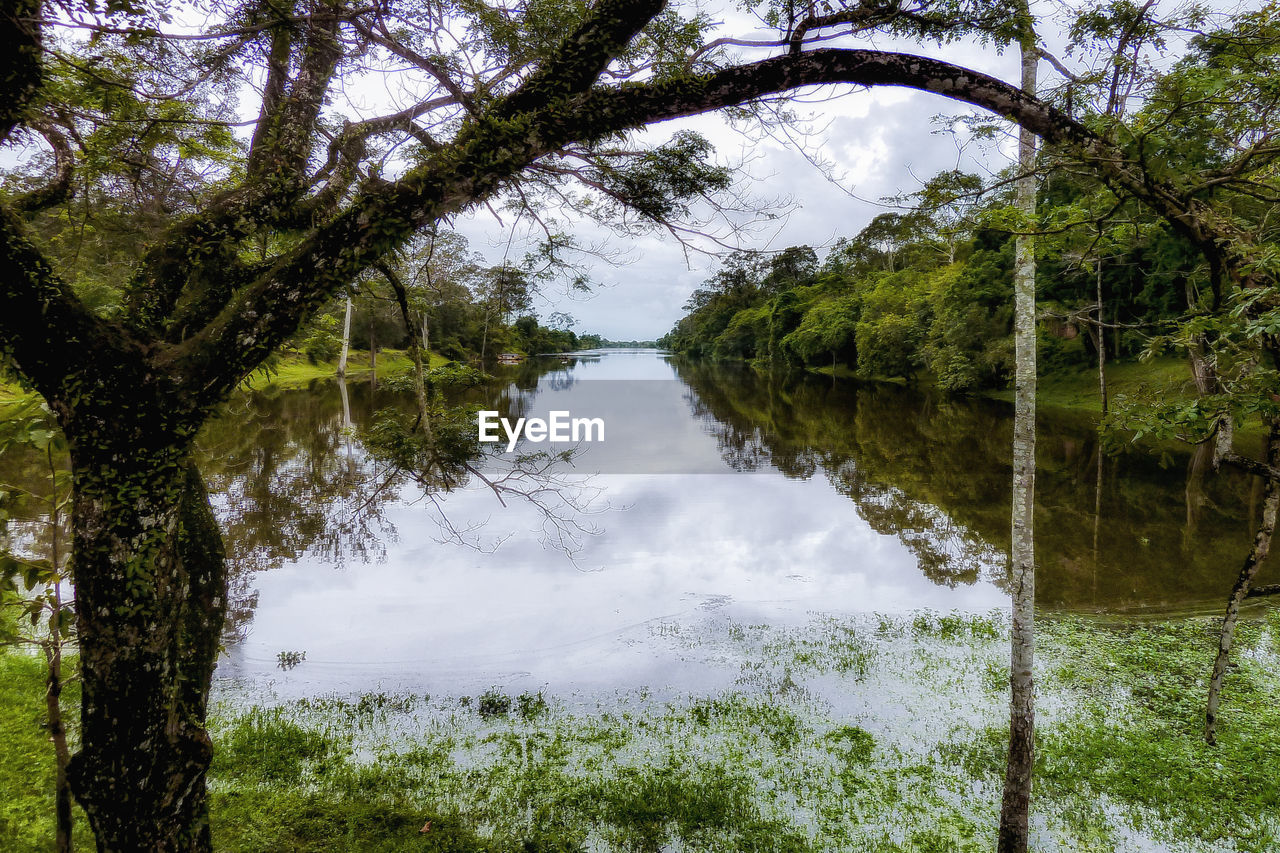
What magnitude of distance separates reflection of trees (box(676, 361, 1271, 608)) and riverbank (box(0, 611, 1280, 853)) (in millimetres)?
2731

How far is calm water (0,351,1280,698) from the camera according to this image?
8.38 metres

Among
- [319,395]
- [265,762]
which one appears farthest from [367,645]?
[319,395]

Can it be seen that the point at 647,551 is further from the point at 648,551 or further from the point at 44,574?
the point at 44,574

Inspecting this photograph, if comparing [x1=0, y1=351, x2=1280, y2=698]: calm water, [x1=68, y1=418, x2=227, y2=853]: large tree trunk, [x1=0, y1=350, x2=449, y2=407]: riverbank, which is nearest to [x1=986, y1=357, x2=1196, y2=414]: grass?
[x1=0, y1=351, x2=1280, y2=698]: calm water

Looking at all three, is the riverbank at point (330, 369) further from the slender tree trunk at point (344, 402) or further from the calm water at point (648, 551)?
the calm water at point (648, 551)

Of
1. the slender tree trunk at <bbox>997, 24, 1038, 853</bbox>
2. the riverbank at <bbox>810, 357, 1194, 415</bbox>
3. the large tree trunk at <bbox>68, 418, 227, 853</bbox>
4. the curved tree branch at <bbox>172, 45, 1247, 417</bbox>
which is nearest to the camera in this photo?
the large tree trunk at <bbox>68, 418, 227, 853</bbox>

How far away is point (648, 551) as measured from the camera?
41.6 ft

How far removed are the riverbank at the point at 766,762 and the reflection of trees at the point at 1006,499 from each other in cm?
273

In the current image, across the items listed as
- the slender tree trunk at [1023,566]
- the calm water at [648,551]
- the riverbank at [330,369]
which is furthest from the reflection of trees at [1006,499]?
the riverbank at [330,369]

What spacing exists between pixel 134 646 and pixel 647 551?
10.4 meters

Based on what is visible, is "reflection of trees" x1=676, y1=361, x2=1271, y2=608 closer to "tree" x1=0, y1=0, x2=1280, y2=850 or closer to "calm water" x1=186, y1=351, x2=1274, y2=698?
"calm water" x1=186, y1=351, x2=1274, y2=698

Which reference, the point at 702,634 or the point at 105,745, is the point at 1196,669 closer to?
the point at 702,634

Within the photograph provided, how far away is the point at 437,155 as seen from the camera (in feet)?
9.27

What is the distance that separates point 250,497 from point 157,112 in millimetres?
12219
